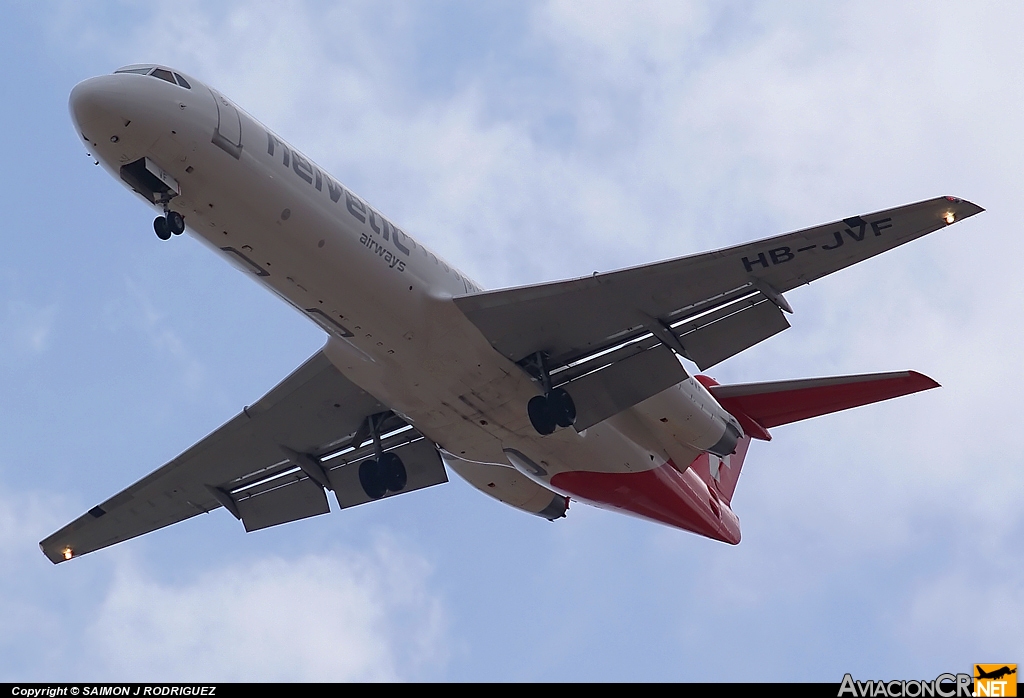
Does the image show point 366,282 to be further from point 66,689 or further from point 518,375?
point 66,689

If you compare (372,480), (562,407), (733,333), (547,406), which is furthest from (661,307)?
(372,480)

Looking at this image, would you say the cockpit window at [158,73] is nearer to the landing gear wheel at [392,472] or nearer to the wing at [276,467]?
the wing at [276,467]

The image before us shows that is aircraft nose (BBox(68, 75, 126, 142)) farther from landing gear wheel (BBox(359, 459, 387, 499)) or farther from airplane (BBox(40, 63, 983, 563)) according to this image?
landing gear wheel (BBox(359, 459, 387, 499))

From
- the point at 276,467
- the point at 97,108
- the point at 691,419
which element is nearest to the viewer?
the point at 97,108

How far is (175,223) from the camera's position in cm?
1972

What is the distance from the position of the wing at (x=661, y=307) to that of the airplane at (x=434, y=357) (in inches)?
1.4

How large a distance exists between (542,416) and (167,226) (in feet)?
24.9

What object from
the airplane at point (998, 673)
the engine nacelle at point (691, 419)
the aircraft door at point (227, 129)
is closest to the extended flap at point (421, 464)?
the engine nacelle at point (691, 419)

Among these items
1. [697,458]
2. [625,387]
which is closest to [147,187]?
[625,387]

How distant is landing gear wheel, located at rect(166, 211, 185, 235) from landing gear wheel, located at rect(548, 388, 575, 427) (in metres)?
7.40

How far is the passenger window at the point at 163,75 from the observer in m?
20.0

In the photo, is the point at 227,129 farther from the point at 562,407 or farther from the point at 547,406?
the point at 562,407

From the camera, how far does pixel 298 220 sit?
20.8m

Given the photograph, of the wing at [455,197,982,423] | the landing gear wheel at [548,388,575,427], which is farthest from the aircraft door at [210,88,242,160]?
the landing gear wheel at [548,388,575,427]
